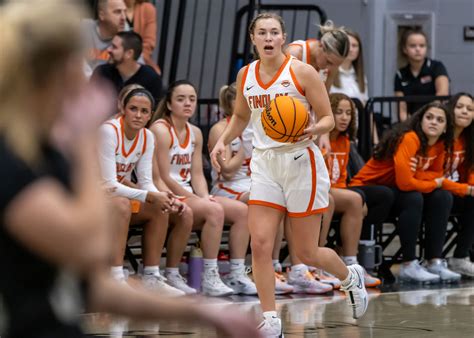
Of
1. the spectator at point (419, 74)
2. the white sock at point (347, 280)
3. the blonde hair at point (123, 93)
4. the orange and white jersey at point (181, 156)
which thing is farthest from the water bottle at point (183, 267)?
the spectator at point (419, 74)

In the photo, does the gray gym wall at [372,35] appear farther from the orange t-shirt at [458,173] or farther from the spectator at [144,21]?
the orange t-shirt at [458,173]

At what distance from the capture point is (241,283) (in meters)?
7.88

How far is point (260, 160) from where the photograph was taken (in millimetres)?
5848

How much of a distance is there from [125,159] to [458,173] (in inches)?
128

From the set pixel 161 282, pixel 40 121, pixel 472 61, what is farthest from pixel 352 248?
pixel 40 121

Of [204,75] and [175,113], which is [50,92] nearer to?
[175,113]

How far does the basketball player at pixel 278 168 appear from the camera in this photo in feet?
18.8

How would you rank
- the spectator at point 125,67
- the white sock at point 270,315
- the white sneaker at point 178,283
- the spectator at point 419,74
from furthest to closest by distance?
the spectator at point 419,74
the spectator at point 125,67
the white sneaker at point 178,283
the white sock at point 270,315

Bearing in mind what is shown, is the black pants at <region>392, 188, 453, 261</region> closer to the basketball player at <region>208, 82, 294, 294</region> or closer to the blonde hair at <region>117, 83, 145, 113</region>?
the basketball player at <region>208, 82, 294, 294</region>

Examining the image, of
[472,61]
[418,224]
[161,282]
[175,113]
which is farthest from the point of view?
[472,61]

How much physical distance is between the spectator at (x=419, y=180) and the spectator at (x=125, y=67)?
198cm

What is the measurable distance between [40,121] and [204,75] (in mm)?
9804

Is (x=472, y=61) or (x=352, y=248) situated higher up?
(x=472, y=61)

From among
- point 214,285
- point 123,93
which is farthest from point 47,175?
point 214,285
